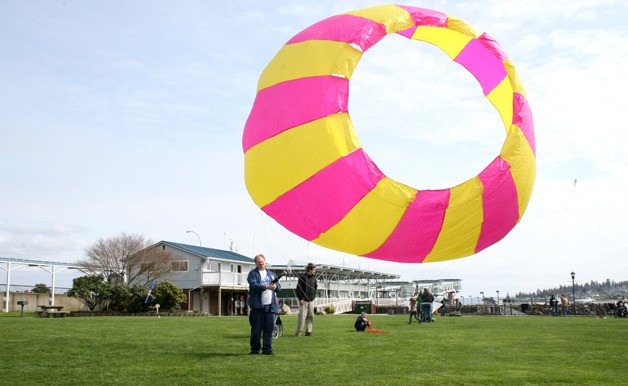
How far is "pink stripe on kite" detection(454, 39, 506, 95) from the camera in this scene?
29.2ft

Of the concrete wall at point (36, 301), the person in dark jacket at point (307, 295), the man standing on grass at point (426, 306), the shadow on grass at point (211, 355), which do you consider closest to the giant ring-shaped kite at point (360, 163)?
the shadow on grass at point (211, 355)

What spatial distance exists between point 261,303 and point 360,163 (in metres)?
3.24

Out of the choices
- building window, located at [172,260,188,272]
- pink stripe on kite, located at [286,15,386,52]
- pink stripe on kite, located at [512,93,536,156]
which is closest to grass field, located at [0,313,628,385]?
pink stripe on kite, located at [512,93,536,156]

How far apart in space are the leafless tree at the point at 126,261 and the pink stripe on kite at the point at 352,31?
117 feet

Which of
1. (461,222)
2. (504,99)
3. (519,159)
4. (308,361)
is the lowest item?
(308,361)

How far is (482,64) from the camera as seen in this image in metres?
9.12

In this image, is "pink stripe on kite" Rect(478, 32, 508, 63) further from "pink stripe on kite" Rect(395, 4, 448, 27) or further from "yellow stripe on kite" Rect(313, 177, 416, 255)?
"yellow stripe on kite" Rect(313, 177, 416, 255)

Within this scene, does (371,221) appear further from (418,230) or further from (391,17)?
(391,17)

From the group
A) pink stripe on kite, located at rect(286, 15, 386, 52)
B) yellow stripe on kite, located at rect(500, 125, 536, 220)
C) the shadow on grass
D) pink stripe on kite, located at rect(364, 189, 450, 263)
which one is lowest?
the shadow on grass

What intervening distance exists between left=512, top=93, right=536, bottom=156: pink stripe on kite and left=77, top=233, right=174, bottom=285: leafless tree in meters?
36.6

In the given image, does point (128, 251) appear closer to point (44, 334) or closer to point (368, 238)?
point (44, 334)

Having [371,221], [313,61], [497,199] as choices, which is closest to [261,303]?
[371,221]

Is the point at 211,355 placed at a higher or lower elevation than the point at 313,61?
lower

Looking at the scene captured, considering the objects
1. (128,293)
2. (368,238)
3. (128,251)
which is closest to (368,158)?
(368,238)
